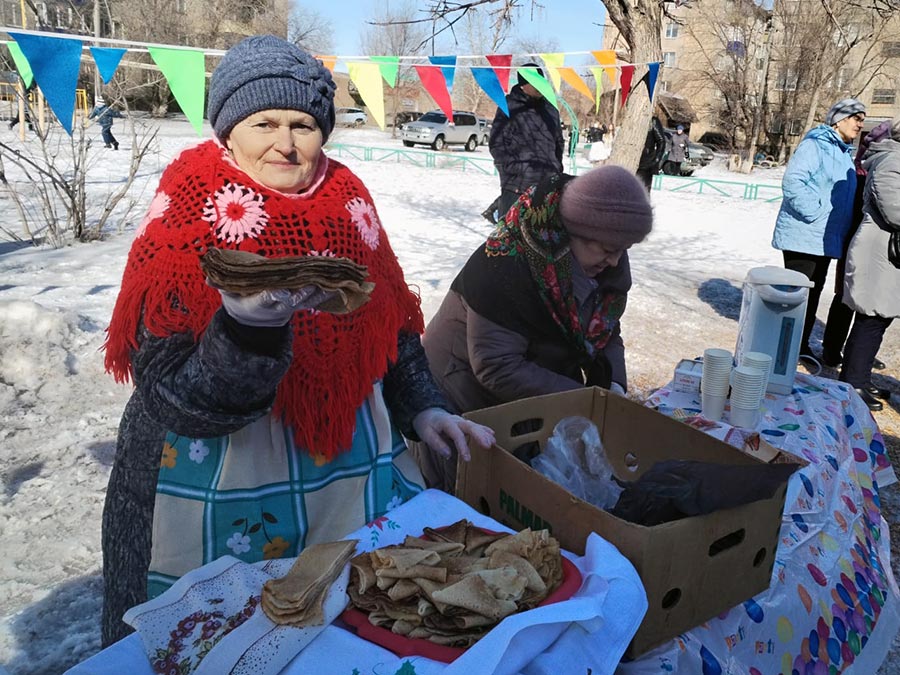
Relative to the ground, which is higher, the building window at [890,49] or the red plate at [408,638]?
the building window at [890,49]

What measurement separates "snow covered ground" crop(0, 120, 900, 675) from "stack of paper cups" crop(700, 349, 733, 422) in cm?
202

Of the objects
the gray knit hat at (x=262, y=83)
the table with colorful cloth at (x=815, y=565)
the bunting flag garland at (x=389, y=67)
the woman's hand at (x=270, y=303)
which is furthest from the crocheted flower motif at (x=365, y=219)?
the bunting flag garland at (x=389, y=67)

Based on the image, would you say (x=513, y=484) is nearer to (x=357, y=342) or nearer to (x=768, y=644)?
(x=357, y=342)

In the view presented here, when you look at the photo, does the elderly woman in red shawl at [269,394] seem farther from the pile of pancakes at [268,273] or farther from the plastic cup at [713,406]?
the plastic cup at [713,406]

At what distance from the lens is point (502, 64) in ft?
17.1

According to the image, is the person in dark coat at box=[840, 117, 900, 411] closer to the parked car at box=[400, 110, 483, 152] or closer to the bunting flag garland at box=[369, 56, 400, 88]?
the bunting flag garland at box=[369, 56, 400, 88]

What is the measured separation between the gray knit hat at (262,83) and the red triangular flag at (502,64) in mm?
3898

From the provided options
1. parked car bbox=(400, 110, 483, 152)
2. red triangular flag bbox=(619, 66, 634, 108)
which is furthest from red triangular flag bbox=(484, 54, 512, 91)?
parked car bbox=(400, 110, 483, 152)

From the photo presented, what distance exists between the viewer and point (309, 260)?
104 cm

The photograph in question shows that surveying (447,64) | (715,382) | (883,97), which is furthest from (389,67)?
(883,97)

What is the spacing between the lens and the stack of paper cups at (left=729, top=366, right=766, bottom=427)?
250 centimetres

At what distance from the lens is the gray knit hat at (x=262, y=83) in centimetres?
142

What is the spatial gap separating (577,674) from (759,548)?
63 cm

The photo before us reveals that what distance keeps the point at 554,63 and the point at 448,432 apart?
170 inches
